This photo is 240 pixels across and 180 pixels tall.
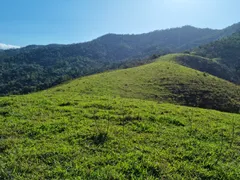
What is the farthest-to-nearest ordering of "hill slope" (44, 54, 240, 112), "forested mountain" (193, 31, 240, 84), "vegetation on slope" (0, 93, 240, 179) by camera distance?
"forested mountain" (193, 31, 240, 84) → "hill slope" (44, 54, 240, 112) → "vegetation on slope" (0, 93, 240, 179)

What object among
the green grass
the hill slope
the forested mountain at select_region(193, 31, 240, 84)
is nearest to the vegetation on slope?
the green grass

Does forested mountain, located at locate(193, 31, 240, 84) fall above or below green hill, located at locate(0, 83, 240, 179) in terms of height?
above

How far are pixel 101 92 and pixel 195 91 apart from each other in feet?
51.1

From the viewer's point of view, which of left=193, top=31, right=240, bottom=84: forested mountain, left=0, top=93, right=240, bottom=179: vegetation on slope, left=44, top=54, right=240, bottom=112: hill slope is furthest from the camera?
left=193, top=31, right=240, bottom=84: forested mountain

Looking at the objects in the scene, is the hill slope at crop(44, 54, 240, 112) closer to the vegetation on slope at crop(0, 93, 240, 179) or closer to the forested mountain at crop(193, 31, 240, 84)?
the vegetation on slope at crop(0, 93, 240, 179)

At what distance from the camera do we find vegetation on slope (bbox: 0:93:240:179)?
299 inches

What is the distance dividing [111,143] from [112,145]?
188 millimetres

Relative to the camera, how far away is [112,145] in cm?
945

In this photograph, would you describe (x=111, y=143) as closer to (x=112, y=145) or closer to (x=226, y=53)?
(x=112, y=145)

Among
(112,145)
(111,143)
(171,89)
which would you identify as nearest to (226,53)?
(171,89)

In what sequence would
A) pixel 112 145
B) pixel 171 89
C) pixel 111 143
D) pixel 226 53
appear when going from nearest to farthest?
1. pixel 112 145
2. pixel 111 143
3. pixel 171 89
4. pixel 226 53

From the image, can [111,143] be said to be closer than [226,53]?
Yes

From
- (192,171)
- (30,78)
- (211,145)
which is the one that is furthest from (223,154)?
(30,78)

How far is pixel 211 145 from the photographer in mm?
10070
